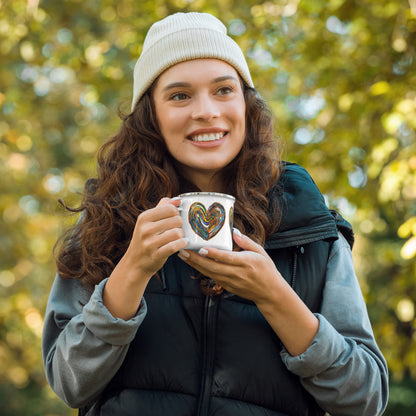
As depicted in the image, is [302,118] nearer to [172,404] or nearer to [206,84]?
[206,84]

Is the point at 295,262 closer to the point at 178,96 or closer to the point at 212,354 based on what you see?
the point at 212,354

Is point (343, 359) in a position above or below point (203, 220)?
below

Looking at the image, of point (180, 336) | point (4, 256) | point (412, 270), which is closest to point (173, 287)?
point (180, 336)

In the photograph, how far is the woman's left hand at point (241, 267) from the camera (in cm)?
180

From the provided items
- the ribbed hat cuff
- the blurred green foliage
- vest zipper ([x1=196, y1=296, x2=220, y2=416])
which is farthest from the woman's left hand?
the blurred green foliage

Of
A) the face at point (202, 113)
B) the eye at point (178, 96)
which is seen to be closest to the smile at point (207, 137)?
the face at point (202, 113)

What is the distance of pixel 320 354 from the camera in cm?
190

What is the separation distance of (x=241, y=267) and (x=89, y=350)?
586 millimetres

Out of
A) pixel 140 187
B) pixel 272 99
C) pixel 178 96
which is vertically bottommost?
pixel 140 187

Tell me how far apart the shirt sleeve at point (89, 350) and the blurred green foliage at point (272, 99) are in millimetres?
829

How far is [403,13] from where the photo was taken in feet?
15.8

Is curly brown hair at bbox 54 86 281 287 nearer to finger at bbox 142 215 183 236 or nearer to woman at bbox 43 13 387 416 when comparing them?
woman at bbox 43 13 387 416

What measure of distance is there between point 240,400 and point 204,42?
1.37 m

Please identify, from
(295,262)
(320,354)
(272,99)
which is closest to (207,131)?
(295,262)
